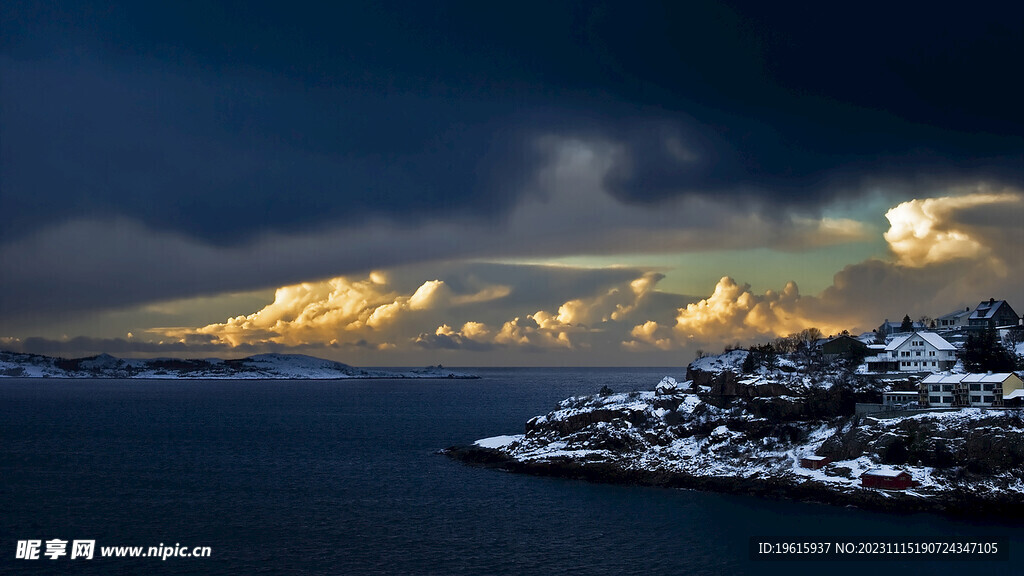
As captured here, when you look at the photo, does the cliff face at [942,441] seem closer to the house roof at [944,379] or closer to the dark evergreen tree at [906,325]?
the house roof at [944,379]

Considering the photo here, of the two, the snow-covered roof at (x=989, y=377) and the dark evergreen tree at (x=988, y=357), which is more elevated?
the dark evergreen tree at (x=988, y=357)

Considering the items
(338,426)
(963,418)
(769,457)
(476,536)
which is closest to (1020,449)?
(963,418)

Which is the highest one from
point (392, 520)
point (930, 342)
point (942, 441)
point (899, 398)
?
point (930, 342)

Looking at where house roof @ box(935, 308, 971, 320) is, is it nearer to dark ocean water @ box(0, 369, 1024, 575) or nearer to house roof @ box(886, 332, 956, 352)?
house roof @ box(886, 332, 956, 352)

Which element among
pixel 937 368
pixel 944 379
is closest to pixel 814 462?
pixel 944 379

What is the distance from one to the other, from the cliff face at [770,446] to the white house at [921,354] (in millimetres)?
12767

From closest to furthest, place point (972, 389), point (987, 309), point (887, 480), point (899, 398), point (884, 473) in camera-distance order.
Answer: point (887, 480) < point (884, 473) < point (972, 389) < point (899, 398) < point (987, 309)

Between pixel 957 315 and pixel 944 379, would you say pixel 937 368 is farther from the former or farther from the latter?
pixel 957 315

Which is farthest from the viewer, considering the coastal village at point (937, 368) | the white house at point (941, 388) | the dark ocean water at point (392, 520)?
the white house at point (941, 388)

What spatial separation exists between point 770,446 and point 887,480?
18061mm

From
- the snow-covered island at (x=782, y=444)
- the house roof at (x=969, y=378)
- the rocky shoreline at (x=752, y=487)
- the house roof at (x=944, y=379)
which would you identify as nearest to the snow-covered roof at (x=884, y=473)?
the snow-covered island at (x=782, y=444)

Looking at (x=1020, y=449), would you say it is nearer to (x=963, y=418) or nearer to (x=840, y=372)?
(x=963, y=418)

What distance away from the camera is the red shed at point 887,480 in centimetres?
8394

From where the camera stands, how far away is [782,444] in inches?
3976
